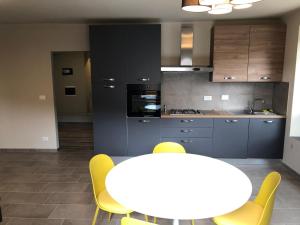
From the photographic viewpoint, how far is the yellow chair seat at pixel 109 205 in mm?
2076

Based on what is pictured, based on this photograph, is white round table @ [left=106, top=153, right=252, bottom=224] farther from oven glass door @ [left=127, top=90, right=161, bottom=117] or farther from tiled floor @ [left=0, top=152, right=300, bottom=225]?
oven glass door @ [left=127, top=90, right=161, bottom=117]

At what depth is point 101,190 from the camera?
2.35 m

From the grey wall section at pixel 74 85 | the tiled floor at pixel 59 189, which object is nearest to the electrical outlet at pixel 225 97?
the tiled floor at pixel 59 189

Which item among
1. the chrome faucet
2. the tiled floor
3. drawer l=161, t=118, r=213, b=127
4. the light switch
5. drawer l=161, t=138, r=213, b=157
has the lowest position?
the tiled floor

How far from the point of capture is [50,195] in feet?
10.6

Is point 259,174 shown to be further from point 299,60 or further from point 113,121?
point 113,121

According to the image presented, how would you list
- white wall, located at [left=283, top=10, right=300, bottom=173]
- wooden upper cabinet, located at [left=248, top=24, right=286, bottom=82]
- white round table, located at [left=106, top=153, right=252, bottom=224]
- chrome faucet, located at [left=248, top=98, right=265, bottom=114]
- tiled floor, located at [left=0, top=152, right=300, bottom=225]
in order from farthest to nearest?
1. chrome faucet, located at [left=248, top=98, right=265, bottom=114]
2. wooden upper cabinet, located at [left=248, top=24, right=286, bottom=82]
3. white wall, located at [left=283, top=10, right=300, bottom=173]
4. tiled floor, located at [left=0, top=152, right=300, bottom=225]
5. white round table, located at [left=106, top=153, right=252, bottom=224]

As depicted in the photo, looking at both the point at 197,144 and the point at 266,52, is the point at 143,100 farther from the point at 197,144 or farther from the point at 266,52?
the point at 266,52

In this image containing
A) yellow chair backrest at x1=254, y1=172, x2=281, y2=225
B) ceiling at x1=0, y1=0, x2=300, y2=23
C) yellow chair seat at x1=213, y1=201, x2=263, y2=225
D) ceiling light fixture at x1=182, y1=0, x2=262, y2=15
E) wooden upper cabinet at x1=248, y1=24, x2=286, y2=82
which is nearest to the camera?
ceiling light fixture at x1=182, y1=0, x2=262, y2=15

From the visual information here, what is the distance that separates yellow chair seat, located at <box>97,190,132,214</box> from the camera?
2076 mm

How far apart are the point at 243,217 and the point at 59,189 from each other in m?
2.45

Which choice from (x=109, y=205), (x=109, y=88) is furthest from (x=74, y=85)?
(x=109, y=205)

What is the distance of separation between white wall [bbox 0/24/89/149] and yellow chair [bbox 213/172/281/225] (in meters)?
3.82

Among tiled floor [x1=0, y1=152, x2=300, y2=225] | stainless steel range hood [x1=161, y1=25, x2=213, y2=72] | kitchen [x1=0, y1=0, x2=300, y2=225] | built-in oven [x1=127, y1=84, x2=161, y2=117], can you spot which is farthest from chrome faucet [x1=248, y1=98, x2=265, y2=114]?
built-in oven [x1=127, y1=84, x2=161, y2=117]
